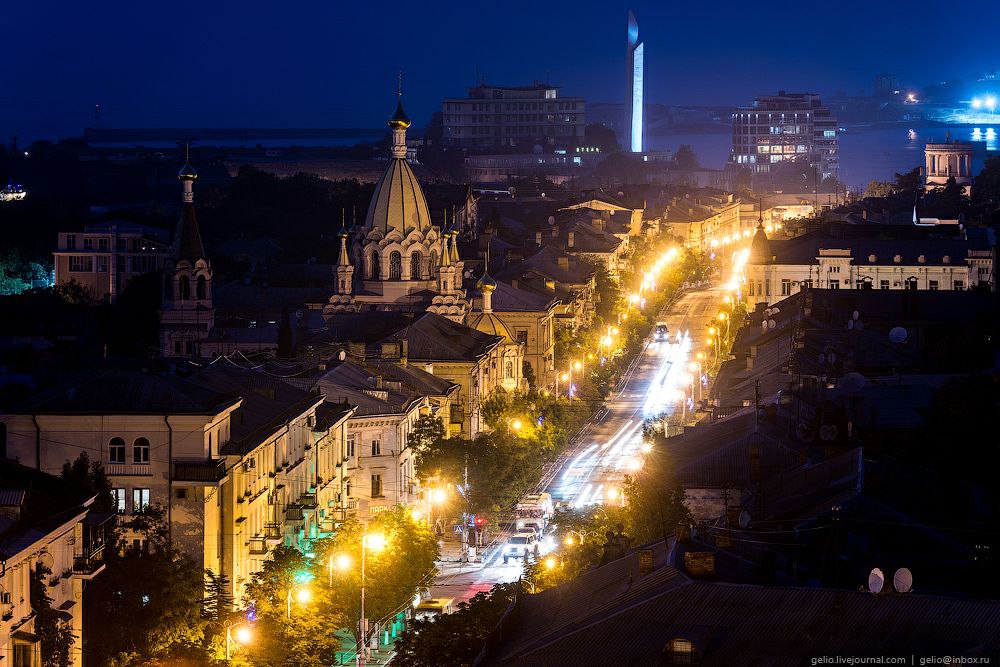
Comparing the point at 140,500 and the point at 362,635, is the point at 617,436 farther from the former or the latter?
the point at 362,635

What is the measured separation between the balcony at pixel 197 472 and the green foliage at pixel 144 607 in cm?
188

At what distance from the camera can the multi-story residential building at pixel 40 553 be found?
35250 mm

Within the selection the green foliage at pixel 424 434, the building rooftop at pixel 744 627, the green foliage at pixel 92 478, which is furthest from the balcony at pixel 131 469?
the green foliage at pixel 424 434

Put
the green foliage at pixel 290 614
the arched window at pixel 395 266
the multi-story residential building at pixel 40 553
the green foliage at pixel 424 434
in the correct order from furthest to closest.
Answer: the arched window at pixel 395 266, the green foliage at pixel 424 434, the green foliage at pixel 290 614, the multi-story residential building at pixel 40 553

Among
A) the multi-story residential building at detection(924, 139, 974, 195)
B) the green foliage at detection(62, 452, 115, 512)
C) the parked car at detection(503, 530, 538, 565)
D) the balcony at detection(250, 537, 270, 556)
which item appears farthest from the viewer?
the multi-story residential building at detection(924, 139, 974, 195)

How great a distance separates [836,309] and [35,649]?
52344mm

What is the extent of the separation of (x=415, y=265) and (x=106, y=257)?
3632cm

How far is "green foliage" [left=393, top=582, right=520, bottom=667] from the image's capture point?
37.1m

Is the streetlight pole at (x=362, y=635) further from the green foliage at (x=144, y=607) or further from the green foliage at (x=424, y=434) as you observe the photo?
the green foliage at (x=424, y=434)

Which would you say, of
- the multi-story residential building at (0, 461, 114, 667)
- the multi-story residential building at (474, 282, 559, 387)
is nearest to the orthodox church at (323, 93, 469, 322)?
the multi-story residential building at (474, 282, 559, 387)

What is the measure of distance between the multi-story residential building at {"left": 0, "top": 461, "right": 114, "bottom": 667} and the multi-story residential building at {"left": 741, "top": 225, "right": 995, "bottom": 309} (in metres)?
70.0

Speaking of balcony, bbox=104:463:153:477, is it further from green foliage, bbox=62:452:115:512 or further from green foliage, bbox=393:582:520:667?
green foliage, bbox=393:582:520:667

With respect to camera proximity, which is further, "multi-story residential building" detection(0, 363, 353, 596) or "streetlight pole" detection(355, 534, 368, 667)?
"multi-story residential building" detection(0, 363, 353, 596)

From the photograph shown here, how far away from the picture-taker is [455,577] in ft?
174
